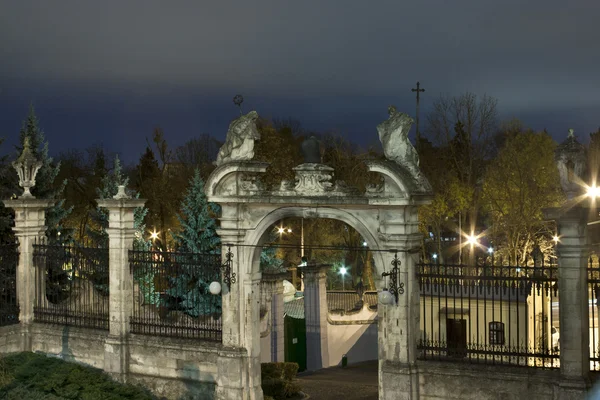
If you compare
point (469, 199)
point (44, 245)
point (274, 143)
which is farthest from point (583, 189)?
point (274, 143)

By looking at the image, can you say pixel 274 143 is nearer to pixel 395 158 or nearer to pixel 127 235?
pixel 127 235

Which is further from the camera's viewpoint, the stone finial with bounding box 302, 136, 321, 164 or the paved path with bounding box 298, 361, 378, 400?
the paved path with bounding box 298, 361, 378, 400

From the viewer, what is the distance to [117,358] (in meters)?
16.8

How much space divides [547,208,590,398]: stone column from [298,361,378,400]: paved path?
8237 millimetres

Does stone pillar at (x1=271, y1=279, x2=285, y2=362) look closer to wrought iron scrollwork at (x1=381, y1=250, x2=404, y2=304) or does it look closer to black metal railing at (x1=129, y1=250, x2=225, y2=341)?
black metal railing at (x1=129, y1=250, x2=225, y2=341)

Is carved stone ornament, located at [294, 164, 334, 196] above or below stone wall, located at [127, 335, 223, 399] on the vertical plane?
above

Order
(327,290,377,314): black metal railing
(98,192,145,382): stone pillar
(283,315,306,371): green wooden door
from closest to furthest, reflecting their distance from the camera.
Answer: (98,192,145,382): stone pillar → (283,315,306,371): green wooden door → (327,290,377,314): black metal railing

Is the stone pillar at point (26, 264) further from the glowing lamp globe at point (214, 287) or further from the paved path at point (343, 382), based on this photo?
the paved path at point (343, 382)

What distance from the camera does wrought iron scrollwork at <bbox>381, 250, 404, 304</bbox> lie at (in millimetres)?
14070

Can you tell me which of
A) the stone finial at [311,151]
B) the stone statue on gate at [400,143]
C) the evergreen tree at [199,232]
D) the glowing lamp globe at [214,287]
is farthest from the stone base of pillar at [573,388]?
the evergreen tree at [199,232]

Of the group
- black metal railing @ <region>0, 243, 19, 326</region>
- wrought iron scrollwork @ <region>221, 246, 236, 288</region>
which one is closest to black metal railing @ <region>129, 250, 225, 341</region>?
wrought iron scrollwork @ <region>221, 246, 236, 288</region>

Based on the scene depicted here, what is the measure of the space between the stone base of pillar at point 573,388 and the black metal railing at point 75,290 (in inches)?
394

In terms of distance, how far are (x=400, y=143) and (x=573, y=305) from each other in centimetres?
409

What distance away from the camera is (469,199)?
35719 mm
